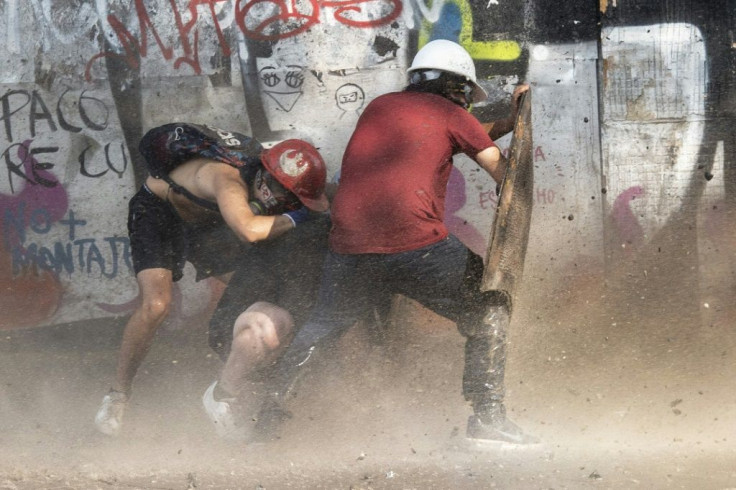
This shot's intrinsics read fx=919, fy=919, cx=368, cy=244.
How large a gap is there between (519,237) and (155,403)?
204 cm

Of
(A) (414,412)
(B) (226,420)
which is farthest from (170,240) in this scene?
(A) (414,412)

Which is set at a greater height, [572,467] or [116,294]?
[116,294]

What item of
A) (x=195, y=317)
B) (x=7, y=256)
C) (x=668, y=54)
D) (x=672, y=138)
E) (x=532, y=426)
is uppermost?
(x=668, y=54)

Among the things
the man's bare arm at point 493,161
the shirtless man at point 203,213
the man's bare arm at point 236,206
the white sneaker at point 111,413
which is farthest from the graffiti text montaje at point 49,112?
the man's bare arm at point 493,161

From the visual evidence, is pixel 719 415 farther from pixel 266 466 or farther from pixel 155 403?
pixel 155 403

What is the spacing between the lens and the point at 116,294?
5.22 meters

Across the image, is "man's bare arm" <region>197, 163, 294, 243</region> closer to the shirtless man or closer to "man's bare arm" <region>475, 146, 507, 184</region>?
the shirtless man

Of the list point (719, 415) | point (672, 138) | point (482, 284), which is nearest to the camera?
point (482, 284)

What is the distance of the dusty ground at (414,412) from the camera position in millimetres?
3836

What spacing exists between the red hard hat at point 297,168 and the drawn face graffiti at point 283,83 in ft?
3.05

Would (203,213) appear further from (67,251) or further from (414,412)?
(414,412)

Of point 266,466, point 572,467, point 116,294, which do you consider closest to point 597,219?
point 572,467

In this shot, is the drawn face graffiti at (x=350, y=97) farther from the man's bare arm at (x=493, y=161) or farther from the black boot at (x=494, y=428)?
the black boot at (x=494, y=428)

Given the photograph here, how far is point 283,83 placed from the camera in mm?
5012
